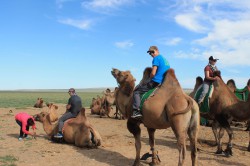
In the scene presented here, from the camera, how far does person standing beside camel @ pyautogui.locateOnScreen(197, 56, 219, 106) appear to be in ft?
36.1

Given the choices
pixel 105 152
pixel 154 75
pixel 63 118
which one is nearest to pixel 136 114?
pixel 154 75

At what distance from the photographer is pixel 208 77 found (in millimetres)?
10992

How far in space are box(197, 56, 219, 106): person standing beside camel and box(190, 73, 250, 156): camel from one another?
0.66 feet

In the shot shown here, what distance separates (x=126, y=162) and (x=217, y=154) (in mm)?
2922

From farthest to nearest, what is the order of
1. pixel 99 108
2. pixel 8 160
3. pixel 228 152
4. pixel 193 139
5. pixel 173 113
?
1. pixel 99 108
2. pixel 228 152
3. pixel 8 160
4. pixel 193 139
5. pixel 173 113

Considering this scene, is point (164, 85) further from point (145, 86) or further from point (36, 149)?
point (36, 149)

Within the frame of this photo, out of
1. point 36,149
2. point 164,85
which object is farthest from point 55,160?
point 164,85

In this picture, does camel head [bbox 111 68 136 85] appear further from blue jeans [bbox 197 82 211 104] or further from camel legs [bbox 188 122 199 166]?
blue jeans [bbox 197 82 211 104]

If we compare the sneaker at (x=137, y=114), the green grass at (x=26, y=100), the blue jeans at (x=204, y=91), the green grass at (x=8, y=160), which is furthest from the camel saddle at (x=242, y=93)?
the green grass at (x=26, y=100)

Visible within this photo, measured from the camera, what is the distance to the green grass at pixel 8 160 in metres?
8.80

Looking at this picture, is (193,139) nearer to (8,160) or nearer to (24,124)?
(8,160)

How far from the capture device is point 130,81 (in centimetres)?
914

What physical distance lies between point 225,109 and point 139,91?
3432 millimetres

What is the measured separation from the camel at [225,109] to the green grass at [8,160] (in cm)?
575
